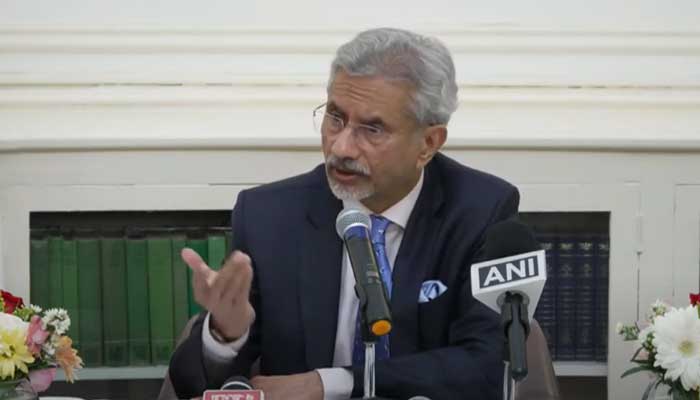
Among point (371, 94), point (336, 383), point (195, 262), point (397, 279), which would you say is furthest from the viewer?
point (397, 279)

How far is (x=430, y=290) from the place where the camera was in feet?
7.73

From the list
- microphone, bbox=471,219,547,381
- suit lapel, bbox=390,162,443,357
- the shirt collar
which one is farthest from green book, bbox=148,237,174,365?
microphone, bbox=471,219,547,381

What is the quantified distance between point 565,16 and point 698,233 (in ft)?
2.62

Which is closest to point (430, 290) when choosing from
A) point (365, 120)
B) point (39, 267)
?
point (365, 120)

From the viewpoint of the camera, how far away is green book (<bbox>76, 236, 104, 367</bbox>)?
127 inches

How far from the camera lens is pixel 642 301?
130 inches

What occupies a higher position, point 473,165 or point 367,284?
point 473,165

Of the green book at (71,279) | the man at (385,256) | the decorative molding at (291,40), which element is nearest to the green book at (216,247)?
the green book at (71,279)

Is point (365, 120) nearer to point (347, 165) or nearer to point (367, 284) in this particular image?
point (347, 165)

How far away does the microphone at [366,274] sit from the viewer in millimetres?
1491

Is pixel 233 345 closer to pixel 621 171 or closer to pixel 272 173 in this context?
pixel 272 173

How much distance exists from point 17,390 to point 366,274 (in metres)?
0.86

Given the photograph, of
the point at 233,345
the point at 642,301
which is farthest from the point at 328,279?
the point at 642,301

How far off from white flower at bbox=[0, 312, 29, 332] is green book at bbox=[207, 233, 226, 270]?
1.12 meters
